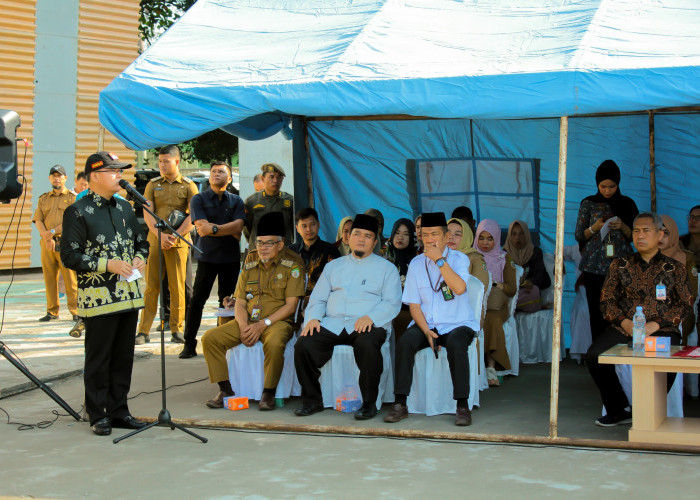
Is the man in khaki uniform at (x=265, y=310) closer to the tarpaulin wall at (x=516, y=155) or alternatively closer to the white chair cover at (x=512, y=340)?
the white chair cover at (x=512, y=340)

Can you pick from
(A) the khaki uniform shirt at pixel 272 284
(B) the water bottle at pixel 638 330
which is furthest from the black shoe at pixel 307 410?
(B) the water bottle at pixel 638 330

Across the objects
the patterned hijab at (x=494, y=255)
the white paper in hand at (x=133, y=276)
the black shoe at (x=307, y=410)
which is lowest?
the black shoe at (x=307, y=410)

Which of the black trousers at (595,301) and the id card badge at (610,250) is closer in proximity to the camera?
the id card badge at (610,250)

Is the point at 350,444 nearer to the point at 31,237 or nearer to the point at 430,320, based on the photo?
the point at 430,320

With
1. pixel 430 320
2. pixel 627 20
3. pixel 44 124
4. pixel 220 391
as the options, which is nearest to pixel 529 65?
pixel 627 20

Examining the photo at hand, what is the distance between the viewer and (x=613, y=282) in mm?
5629

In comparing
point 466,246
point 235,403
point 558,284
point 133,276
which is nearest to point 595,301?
point 466,246

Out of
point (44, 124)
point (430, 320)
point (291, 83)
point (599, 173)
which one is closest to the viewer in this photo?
point (291, 83)

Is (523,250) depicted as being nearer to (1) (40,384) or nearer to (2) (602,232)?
(2) (602,232)

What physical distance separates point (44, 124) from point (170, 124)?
9.51m

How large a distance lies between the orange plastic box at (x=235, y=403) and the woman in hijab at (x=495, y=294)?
1830 mm

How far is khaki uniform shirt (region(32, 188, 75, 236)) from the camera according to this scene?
9930 mm

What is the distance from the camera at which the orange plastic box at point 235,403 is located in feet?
19.9

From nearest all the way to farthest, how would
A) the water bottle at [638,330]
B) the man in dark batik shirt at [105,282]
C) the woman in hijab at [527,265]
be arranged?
the water bottle at [638,330] → the man in dark batik shirt at [105,282] → the woman in hijab at [527,265]
